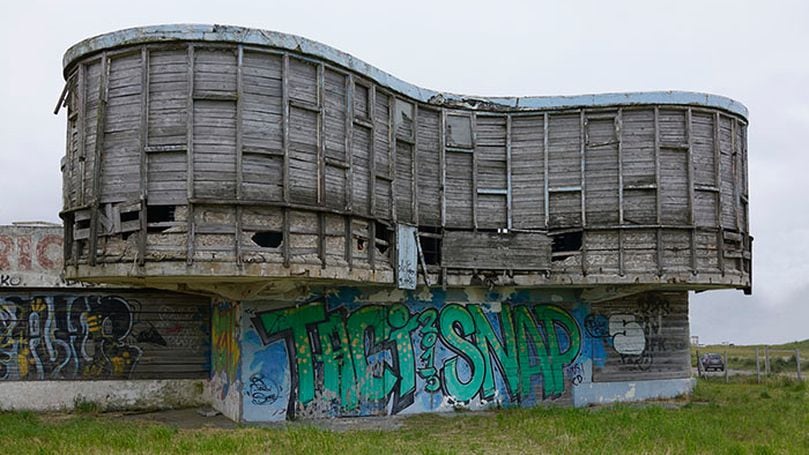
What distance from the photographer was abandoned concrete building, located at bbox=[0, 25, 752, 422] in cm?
1557

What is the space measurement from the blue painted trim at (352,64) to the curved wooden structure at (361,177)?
0.05m

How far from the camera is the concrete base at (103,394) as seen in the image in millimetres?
20031

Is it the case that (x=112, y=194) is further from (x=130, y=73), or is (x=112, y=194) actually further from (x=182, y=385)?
(x=182, y=385)

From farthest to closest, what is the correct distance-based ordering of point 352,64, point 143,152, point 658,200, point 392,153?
point 658,200, point 392,153, point 352,64, point 143,152

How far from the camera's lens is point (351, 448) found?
1369 cm

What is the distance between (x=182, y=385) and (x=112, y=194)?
22.7ft

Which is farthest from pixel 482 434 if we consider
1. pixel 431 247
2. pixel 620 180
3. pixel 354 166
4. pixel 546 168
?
pixel 620 180

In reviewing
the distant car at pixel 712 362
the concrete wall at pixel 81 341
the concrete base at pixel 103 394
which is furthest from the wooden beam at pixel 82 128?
the distant car at pixel 712 362

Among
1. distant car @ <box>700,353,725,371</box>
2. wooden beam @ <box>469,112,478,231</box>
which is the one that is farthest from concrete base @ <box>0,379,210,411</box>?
distant car @ <box>700,353,725,371</box>

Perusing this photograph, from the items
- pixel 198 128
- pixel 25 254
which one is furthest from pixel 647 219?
pixel 25 254

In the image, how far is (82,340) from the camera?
20500mm

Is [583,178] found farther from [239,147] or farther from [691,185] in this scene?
[239,147]

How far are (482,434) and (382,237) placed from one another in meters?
5.09

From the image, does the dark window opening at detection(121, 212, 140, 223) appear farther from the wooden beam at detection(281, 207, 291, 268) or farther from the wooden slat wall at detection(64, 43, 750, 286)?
the wooden beam at detection(281, 207, 291, 268)
